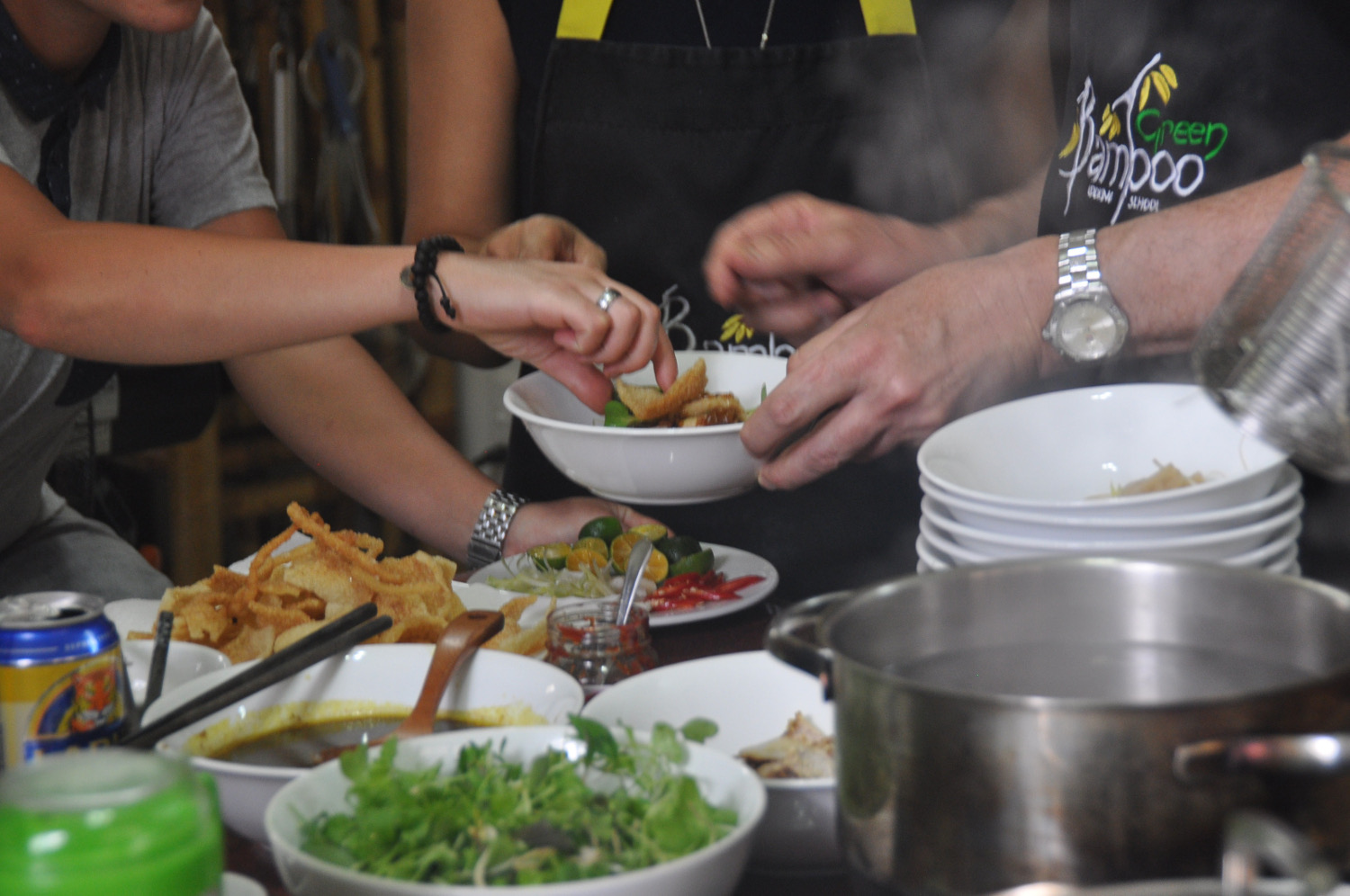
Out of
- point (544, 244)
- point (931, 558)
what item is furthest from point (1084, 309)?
point (544, 244)

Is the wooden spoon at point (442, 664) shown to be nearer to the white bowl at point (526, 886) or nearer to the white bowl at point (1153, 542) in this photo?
the white bowl at point (526, 886)

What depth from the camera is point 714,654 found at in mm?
1312

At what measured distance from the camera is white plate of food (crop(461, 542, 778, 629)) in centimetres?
137

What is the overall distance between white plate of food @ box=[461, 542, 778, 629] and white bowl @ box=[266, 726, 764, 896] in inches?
18.5

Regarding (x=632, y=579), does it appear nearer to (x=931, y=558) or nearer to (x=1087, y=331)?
(x=931, y=558)

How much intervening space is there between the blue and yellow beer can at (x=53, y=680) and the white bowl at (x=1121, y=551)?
0.59 m

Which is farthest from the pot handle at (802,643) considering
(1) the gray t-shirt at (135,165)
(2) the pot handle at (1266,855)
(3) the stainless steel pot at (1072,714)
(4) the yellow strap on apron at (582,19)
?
(1) the gray t-shirt at (135,165)

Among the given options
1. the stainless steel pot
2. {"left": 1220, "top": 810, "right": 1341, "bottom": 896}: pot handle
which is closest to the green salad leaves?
the stainless steel pot

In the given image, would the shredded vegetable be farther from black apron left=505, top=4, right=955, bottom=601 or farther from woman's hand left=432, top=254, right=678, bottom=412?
black apron left=505, top=4, right=955, bottom=601

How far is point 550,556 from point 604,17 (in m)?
0.88

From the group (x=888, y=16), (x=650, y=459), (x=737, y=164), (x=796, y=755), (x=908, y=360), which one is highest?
(x=888, y=16)

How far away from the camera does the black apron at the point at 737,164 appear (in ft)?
6.36

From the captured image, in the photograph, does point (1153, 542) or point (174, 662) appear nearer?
point (1153, 542)

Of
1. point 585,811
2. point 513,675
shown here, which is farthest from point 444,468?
point 585,811
